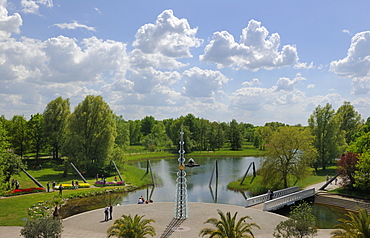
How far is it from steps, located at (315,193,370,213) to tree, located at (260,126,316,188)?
391cm

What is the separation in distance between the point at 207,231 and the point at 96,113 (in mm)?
41189

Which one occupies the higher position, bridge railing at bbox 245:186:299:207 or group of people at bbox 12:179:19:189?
group of people at bbox 12:179:19:189

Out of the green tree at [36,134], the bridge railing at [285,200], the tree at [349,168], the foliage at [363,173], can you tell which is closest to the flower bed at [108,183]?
the bridge railing at [285,200]

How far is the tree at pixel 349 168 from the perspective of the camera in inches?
1390

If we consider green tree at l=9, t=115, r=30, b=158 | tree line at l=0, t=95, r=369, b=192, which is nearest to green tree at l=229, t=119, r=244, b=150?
tree line at l=0, t=95, r=369, b=192

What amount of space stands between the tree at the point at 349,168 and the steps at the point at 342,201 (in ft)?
9.89

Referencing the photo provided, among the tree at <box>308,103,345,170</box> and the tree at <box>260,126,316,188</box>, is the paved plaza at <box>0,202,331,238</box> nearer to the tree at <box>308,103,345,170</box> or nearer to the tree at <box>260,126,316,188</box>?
the tree at <box>260,126,316,188</box>

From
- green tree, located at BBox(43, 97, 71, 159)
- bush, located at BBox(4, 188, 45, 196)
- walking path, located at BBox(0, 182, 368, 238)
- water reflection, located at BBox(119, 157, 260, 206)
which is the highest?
green tree, located at BBox(43, 97, 71, 159)

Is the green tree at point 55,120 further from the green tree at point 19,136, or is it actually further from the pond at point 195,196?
the pond at point 195,196

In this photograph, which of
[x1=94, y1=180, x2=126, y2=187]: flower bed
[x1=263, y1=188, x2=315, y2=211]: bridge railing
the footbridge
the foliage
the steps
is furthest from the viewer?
[x1=94, y1=180, x2=126, y2=187]: flower bed

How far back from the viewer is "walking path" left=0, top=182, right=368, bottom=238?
21.5m

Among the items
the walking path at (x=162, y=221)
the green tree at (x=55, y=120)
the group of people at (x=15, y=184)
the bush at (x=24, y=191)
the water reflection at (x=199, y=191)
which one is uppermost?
the green tree at (x=55, y=120)

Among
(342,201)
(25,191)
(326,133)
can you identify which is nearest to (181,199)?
(342,201)

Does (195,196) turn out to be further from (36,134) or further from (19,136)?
(19,136)
